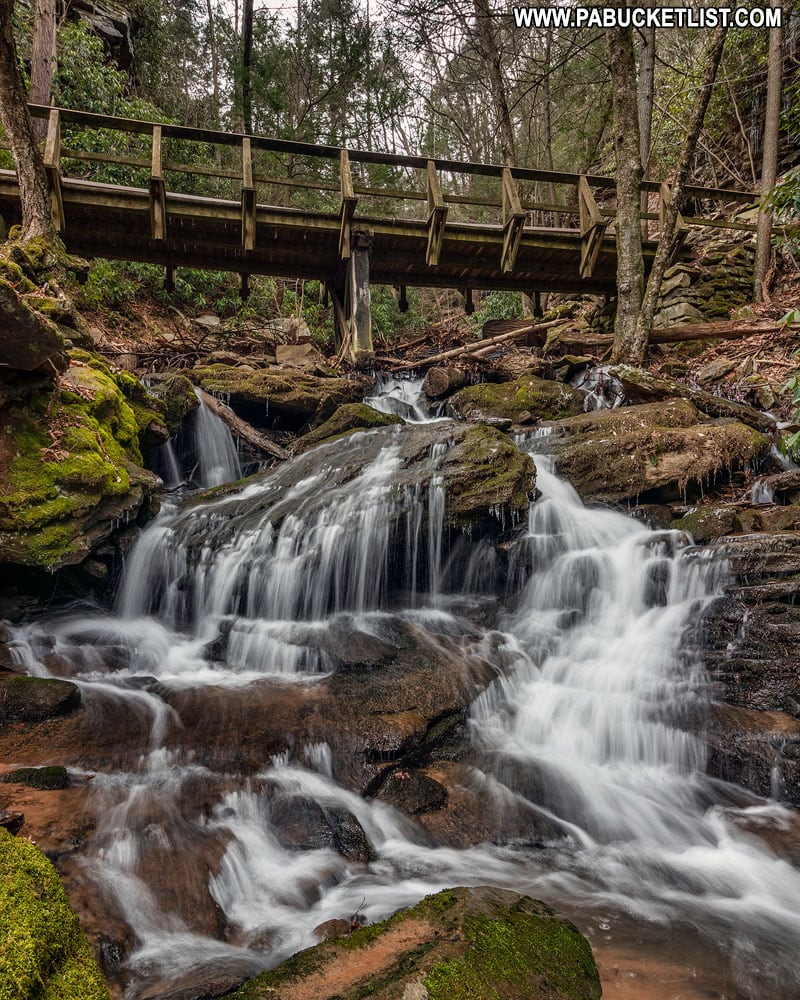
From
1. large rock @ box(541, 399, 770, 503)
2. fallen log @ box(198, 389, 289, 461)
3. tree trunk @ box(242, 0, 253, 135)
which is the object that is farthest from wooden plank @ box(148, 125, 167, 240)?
tree trunk @ box(242, 0, 253, 135)

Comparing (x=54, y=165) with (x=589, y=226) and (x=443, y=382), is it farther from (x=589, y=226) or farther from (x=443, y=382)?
(x=589, y=226)

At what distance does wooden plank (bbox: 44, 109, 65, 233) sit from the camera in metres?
9.20

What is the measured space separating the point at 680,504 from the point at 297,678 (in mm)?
4830

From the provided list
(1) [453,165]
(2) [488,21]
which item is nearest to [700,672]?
(1) [453,165]

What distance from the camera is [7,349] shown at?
5.07m

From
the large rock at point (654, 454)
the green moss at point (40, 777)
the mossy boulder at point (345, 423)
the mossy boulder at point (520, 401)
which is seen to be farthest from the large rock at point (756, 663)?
the mossy boulder at point (345, 423)

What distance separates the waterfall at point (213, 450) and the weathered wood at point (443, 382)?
12.3ft

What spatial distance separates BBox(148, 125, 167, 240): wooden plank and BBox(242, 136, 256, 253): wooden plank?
129 cm

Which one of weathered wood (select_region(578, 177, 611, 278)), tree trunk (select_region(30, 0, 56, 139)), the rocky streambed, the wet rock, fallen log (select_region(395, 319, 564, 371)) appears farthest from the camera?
fallen log (select_region(395, 319, 564, 371))

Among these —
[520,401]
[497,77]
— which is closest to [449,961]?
[520,401]

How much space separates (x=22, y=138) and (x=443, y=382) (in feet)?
23.1

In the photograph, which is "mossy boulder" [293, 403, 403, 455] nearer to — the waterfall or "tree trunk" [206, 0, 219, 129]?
the waterfall

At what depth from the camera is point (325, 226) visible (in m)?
11.0

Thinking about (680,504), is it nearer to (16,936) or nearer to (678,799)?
(678,799)
